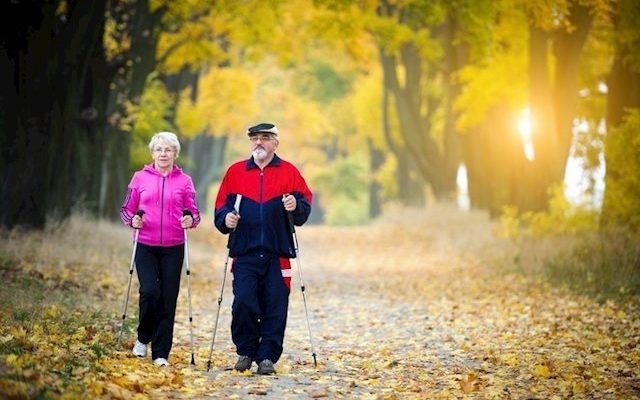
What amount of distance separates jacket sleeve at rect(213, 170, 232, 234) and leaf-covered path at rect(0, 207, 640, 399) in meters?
1.23

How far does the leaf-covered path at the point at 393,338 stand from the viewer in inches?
334

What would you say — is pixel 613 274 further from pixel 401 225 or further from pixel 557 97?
pixel 401 225

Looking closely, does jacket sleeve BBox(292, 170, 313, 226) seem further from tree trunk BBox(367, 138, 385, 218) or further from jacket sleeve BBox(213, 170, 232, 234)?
tree trunk BBox(367, 138, 385, 218)

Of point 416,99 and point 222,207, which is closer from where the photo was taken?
point 222,207

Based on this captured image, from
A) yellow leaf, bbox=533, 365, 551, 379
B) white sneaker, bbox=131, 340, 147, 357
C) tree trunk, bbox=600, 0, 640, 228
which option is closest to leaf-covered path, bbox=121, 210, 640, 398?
yellow leaf, bbox=533, 365, 551, 379

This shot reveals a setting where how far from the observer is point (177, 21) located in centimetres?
2683

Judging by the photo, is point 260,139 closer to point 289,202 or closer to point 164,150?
point 289,202

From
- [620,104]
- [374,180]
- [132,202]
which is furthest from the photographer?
[374,180]

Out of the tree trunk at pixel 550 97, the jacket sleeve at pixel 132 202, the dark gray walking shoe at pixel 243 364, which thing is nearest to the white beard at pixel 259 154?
the jacket sleeve at pixel 132 202

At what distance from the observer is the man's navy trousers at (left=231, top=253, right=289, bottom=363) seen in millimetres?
9109

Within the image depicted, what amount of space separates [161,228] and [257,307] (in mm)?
1058

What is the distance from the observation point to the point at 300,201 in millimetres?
9203

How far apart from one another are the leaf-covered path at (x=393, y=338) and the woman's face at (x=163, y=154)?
1.68 m

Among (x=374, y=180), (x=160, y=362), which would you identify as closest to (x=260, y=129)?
(x=160, y=362)
